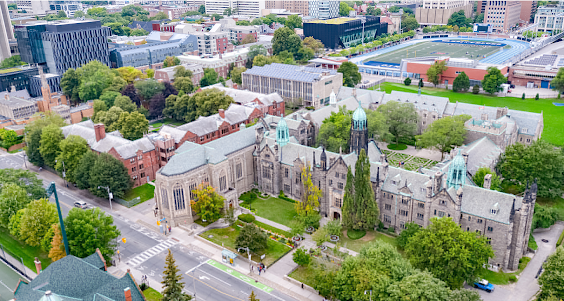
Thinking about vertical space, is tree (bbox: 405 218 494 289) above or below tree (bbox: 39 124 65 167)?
below

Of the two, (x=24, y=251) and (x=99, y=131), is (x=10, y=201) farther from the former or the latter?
(x=99, y=131)

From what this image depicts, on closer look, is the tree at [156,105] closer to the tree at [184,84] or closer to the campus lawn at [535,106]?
the tree at [184,84]

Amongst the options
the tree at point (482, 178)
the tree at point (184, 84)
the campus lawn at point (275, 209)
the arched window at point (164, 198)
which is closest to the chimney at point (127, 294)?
the arched window at point (164, 198)

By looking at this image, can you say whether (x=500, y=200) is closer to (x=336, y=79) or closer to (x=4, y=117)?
(x=336, y=79)

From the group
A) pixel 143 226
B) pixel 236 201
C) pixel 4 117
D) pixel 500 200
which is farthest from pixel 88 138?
pixel 500 200

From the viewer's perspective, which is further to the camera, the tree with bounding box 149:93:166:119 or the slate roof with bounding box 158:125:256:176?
the tree with bounding box 149:93:166:119

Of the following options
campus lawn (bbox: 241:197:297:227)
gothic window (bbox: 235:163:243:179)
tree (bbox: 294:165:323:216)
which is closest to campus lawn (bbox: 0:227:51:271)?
gothic window (bbox: 235:163:243:179)

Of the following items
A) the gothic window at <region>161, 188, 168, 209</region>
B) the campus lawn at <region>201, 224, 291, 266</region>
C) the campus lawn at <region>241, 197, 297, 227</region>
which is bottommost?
the campus lawn at <region>201, 224, 291, 266</region>

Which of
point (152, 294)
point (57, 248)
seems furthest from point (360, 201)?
point (57, 248)

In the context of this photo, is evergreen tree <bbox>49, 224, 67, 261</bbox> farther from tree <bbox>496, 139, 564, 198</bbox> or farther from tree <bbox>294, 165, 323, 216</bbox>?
tree <bbox>496, 139, 564, 198</bbox>
